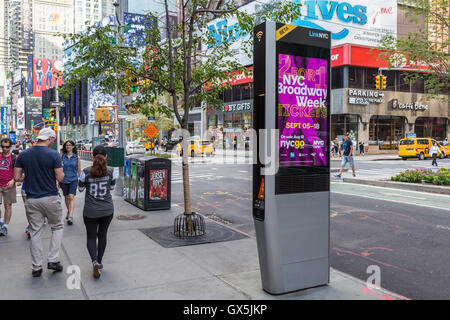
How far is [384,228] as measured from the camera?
337 inches

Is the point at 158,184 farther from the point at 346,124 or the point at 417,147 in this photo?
the point at 346,124

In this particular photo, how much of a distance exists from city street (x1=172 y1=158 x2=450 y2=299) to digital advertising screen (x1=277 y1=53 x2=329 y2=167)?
2.13 meters

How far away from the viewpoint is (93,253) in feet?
18.1

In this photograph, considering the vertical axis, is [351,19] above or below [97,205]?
above

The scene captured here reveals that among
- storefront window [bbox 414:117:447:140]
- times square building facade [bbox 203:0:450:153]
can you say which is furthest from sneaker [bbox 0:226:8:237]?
storefront window [bbox 414:117:447:140]

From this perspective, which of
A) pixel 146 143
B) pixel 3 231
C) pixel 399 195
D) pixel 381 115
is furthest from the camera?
pixel 146 143

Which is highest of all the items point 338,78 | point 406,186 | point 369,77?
point 369,77

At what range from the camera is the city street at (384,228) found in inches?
225

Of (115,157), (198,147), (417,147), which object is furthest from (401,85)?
(115,157)

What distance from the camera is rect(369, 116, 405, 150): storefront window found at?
139 ft

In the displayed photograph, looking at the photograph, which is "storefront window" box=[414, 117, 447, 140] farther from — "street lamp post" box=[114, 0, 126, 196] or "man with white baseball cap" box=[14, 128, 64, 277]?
"man with white baseball cap" box=[14, 128, 64, 277]

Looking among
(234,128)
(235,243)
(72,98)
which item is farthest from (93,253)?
(72,98)

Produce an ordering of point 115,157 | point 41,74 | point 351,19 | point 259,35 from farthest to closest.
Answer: point 41,74 → point 351,19 → point 115,157 → point 259,35

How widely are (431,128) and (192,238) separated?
153 feet
